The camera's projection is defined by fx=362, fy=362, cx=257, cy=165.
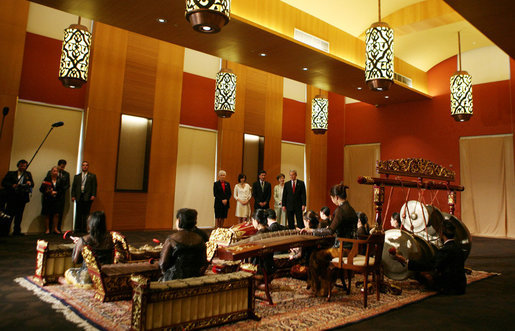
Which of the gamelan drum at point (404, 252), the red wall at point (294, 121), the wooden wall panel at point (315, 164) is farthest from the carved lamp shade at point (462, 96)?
the gamelan drum at point (404, 252)

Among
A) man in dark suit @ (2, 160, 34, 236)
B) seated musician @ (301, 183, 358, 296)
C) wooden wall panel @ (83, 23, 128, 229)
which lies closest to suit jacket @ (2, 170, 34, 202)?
man in dark suit @ (2, 160, 34, 236)

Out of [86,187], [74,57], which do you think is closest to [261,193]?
[86,187]

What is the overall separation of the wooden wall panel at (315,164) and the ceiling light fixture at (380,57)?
5.45 metres

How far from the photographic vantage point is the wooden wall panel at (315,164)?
10.3m

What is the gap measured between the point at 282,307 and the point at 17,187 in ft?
15.7

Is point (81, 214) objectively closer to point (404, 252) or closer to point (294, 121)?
point (404, 252)

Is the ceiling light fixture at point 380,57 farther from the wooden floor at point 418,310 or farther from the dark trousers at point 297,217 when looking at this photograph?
the dark trousers at point 297,217

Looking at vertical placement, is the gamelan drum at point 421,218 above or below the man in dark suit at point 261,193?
below

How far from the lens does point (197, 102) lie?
26.9 ft

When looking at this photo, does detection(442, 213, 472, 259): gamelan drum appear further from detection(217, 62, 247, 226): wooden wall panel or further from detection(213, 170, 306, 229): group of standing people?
detection(217, 62, 247, 226): wooden wall panel

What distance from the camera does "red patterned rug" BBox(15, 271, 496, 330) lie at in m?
2.46

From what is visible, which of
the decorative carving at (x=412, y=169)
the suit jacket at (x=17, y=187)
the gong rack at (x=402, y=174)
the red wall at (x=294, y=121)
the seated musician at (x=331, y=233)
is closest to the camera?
the seated musician at (x=331, y=233)

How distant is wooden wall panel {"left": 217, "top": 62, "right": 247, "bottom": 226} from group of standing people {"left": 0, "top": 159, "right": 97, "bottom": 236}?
2976 millimetres

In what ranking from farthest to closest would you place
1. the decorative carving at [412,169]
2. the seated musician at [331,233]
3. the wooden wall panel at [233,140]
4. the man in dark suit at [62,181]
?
the wooden wall panel at [233,140]
the man in dark suit at [62,181]
the decorative carving at [412,169]
the seated musician at [331,233]
